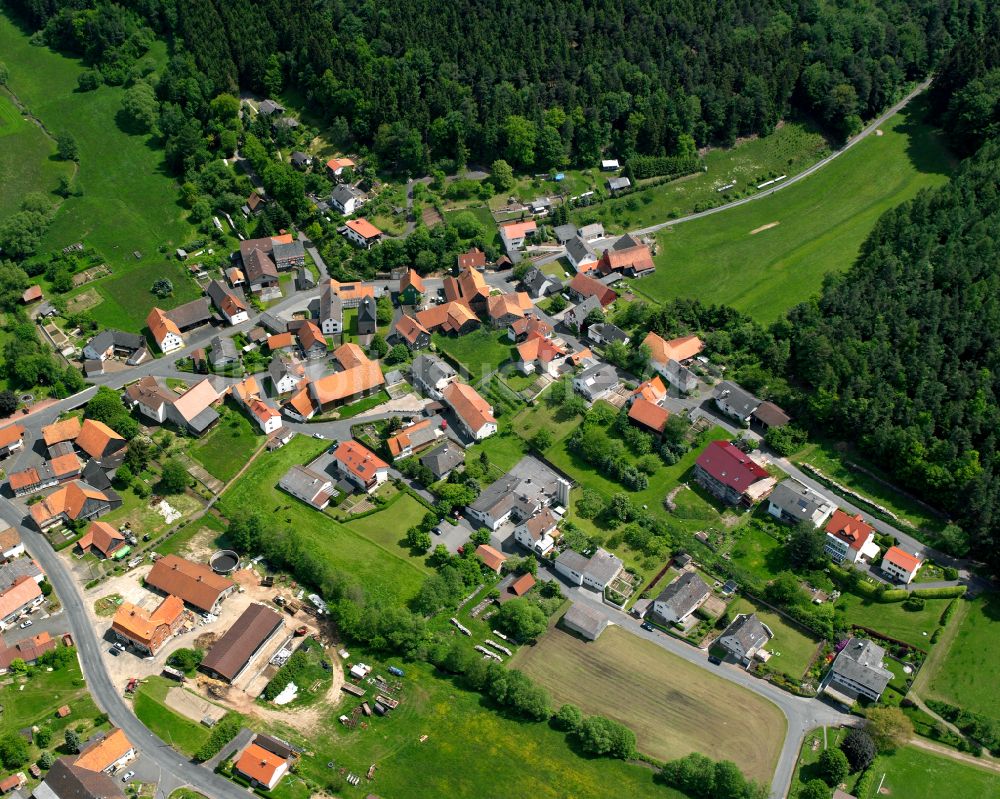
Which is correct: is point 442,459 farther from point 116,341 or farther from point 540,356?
point 116,341

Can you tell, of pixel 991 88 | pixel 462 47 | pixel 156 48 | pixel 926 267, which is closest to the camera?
pixel 926 267

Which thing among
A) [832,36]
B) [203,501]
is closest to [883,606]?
[203,501]

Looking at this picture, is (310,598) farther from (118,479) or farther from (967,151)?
(967,151)

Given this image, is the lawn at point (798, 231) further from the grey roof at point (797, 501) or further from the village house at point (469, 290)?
the grey roof at point (797, 501)

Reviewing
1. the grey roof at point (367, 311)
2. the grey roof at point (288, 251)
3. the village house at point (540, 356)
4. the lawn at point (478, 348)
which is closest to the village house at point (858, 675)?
the village house at point (540, 356)

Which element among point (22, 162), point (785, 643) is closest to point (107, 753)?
point (785, 643)

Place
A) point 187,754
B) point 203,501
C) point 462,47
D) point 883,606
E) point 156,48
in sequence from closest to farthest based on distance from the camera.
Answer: point 187,754
point 883,606
point 203,501
point 462,47
point 156,48
